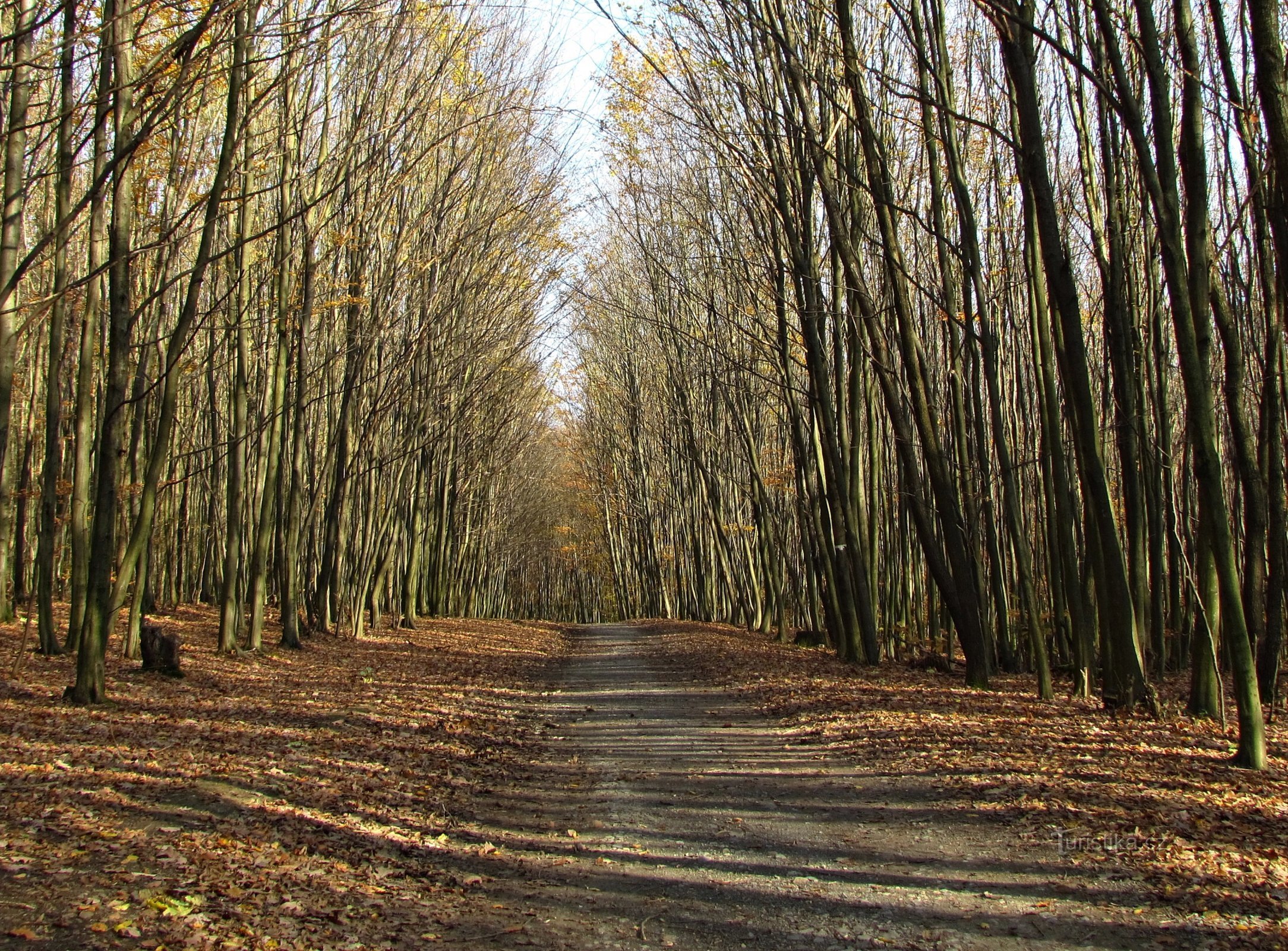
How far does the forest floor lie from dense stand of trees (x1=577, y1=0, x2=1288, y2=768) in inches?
59.4

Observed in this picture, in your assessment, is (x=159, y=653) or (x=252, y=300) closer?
(x=159, y=653)

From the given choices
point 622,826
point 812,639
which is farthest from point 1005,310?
point 622,826

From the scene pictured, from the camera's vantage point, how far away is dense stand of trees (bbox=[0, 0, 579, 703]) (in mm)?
7043

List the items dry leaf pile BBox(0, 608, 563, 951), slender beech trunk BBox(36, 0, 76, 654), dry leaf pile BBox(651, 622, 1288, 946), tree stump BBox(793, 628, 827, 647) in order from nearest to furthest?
dry leaf pile BBox(0, 608, 563, 951)
dry leaf pile BBox(651, 622, 1288, 946)
slender beech trunk BBox(36, 0, 76, 654)
tree stump BBox(793, 628, 827, 647)

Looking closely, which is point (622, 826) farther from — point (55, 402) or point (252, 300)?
point (252, 300)

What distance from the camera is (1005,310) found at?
45.6ft

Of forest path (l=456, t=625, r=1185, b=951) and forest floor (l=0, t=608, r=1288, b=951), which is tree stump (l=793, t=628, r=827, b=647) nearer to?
forest floor (l=0, t=608, r=1288, b=951)

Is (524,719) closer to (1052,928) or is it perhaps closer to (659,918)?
(659,918)

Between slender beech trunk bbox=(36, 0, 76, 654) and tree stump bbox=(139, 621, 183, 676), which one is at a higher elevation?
slender beech trunk bbox=(36, 0, 76, 654)

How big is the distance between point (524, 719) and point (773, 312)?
28.4ft

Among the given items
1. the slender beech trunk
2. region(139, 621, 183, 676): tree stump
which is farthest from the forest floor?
the slender beech trunk

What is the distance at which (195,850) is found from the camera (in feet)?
12.7

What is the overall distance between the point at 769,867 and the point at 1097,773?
2.60 m

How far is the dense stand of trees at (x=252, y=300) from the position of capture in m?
7.04
